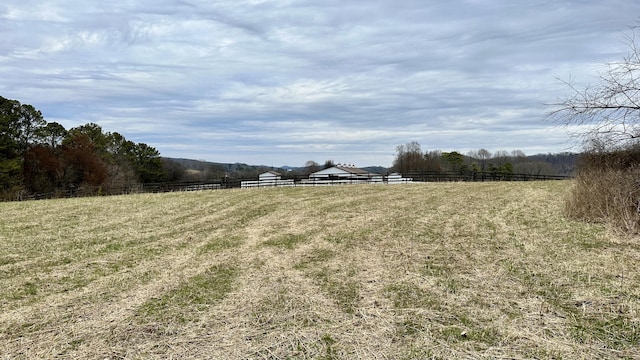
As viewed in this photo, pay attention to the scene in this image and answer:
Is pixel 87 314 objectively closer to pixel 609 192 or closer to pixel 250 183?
pixel 609 192

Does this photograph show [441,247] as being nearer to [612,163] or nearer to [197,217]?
[612,163]

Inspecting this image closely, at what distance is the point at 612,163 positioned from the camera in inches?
409

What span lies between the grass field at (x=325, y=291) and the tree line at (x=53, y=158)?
22.8 metres

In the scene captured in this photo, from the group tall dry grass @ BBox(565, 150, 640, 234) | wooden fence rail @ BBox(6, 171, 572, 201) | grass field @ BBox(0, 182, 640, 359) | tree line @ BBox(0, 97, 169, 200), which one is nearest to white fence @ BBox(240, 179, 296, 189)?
wooden fence rail @ BBox(6, 171, 572, 201)

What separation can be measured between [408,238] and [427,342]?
4.90 metres

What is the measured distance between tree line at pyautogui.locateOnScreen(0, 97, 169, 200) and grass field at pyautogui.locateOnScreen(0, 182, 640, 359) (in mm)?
22767

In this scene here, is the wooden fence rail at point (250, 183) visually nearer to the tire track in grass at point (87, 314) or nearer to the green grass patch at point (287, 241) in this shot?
the green grass patch at point (287, 241)

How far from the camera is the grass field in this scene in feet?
12.5

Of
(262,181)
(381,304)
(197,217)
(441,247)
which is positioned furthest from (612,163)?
(262,181)

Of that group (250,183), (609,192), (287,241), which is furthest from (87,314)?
(250,183)

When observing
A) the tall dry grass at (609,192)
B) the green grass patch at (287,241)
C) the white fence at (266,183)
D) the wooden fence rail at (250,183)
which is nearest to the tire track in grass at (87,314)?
the green grass patch at (287,241)

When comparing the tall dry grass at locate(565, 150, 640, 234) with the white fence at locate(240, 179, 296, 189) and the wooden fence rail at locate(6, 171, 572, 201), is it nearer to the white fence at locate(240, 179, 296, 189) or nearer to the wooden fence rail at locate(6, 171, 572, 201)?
the wooden fence rail at locate(6, 171, 572, 201)

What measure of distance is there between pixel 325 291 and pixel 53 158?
43.0 meters

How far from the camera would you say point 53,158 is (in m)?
39.3
